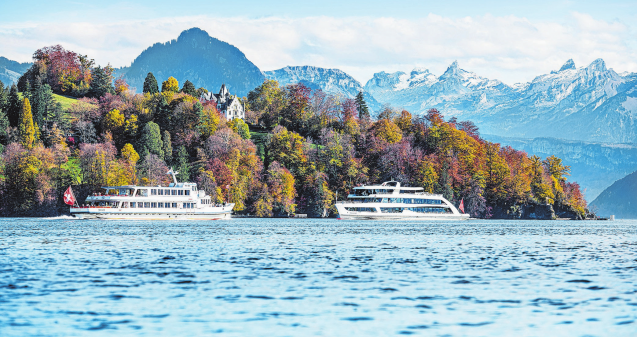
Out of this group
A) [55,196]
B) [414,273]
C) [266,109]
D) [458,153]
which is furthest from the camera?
[266,109]

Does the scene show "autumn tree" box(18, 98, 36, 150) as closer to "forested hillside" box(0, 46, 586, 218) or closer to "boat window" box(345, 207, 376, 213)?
"forested hillside" box(0, 46, 586, 218)

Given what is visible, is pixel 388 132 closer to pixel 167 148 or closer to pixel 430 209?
pixel 430 209

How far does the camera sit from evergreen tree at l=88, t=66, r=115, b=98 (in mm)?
172125

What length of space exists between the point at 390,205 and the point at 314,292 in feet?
317

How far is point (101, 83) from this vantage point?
174250 mm

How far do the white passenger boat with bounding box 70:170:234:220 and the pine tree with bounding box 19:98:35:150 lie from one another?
81.5 feet

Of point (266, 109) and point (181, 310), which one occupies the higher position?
point (266, 109)

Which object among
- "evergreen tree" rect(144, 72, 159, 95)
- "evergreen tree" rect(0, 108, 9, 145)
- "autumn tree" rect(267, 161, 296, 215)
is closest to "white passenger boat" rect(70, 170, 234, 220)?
"autumn tree" rect(267, 161, 296, 215)

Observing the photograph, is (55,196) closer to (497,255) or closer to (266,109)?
(266,109)

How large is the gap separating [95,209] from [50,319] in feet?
303

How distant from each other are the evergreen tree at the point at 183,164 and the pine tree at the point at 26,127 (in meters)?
28.4

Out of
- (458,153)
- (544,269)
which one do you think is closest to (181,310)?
(544,269)

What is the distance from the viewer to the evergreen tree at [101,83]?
172 meters

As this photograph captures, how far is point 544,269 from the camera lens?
36719 mm
